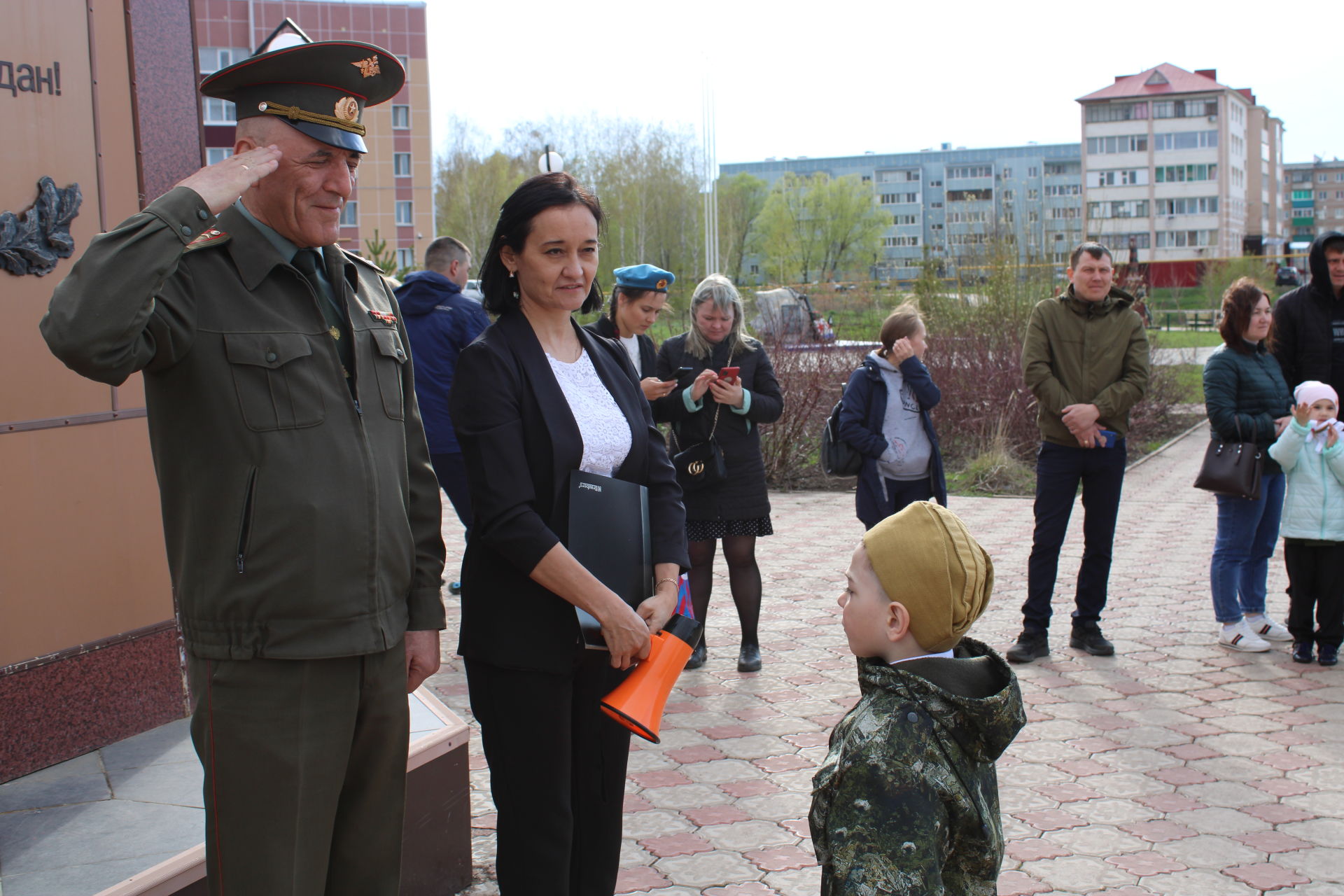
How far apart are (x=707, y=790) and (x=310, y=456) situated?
99.8 inches

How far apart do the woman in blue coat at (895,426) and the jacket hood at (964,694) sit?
12.3 feet

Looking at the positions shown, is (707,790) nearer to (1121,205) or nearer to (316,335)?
(316,335)

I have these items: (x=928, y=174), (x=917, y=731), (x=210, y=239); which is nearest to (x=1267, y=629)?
(x=917, y=731)

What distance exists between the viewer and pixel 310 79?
7.09 ft

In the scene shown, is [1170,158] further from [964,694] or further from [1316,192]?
[1316,192]

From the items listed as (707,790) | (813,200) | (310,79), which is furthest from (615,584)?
(813,200)

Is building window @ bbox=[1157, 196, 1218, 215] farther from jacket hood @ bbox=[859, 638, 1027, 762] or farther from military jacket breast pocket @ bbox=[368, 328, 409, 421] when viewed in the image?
military jacket breast pocket @ bbox=[368, 328, 409, 421]

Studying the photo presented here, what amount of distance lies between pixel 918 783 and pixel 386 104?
58.4 meters

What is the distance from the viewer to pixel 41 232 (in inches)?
135

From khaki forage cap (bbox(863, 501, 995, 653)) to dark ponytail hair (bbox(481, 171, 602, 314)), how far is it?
1119 mm

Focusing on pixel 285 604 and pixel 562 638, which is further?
pixel 562 638

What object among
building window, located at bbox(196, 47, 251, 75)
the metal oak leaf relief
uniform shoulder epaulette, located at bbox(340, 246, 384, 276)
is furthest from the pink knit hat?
building window, located at bbox(196, 47, 251, 75)

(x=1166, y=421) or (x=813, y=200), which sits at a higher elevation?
(x=813, y=200)

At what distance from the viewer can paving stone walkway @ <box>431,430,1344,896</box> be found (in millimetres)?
3457
